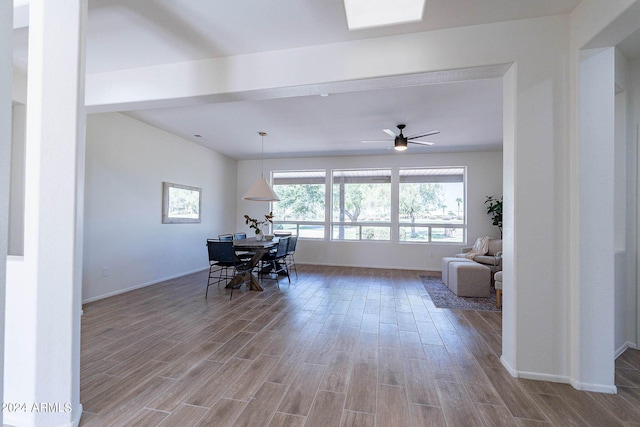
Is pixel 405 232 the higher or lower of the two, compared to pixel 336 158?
lower

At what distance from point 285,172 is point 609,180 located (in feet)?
20.6

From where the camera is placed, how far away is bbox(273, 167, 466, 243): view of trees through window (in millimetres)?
6531

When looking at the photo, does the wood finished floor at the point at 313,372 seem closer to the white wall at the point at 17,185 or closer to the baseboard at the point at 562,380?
the baseboard at the point at 562,380

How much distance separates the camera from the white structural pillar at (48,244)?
1515 mm

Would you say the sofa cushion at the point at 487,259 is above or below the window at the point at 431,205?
below

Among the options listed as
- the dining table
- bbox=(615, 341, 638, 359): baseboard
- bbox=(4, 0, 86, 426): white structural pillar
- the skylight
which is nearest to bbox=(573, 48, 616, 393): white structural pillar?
bbox=(615, 341, 638, 359): baseboard

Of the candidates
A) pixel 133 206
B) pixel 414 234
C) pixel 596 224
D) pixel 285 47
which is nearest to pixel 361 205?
pixel 414 234

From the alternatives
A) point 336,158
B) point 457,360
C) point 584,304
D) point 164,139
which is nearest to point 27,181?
point 457,360

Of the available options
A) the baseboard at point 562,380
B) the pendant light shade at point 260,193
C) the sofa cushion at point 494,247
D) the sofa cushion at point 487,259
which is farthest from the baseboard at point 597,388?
the pendant light shade at point 260,193

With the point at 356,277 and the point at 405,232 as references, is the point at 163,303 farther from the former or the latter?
the point at 405,232

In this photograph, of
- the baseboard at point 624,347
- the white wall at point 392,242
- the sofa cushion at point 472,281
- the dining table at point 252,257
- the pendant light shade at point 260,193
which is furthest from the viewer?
the white wall at point 392,242

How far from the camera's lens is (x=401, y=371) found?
2162 mm

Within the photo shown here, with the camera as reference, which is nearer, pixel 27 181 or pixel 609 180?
pixel 27 181

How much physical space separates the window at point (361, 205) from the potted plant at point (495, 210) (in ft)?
7.02
